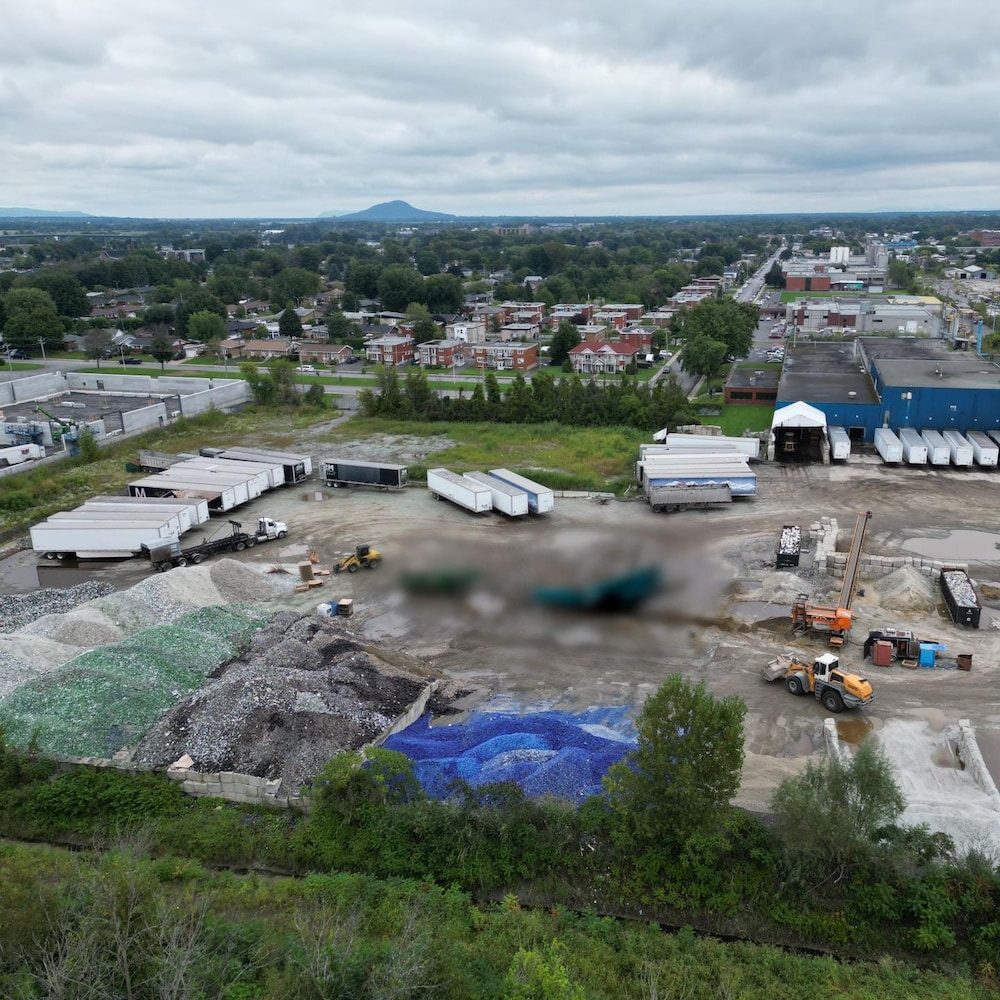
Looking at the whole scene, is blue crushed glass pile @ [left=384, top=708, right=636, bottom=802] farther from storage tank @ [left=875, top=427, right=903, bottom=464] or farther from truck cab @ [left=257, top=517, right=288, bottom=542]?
storage tank @ [left=875, top=427, right=903, bottom=464]

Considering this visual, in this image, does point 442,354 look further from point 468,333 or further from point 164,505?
point 164,505

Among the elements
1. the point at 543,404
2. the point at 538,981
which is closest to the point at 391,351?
the point at 543,404

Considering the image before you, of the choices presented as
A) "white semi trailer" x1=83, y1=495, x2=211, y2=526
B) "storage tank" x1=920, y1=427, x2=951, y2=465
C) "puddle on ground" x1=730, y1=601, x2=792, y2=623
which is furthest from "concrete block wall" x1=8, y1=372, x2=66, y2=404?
"storage tank" x1=920, y1=427, x2=951, y2=465

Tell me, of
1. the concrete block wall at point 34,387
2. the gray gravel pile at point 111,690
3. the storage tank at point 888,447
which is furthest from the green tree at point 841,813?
the concrete block wall at point 34,387

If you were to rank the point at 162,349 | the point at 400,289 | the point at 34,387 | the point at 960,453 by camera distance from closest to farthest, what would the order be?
the point at 960,453 → the point at 34,387 → the point at 162,349 → the point at 400,289

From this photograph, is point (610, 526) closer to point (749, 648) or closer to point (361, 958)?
point (749, 648)
